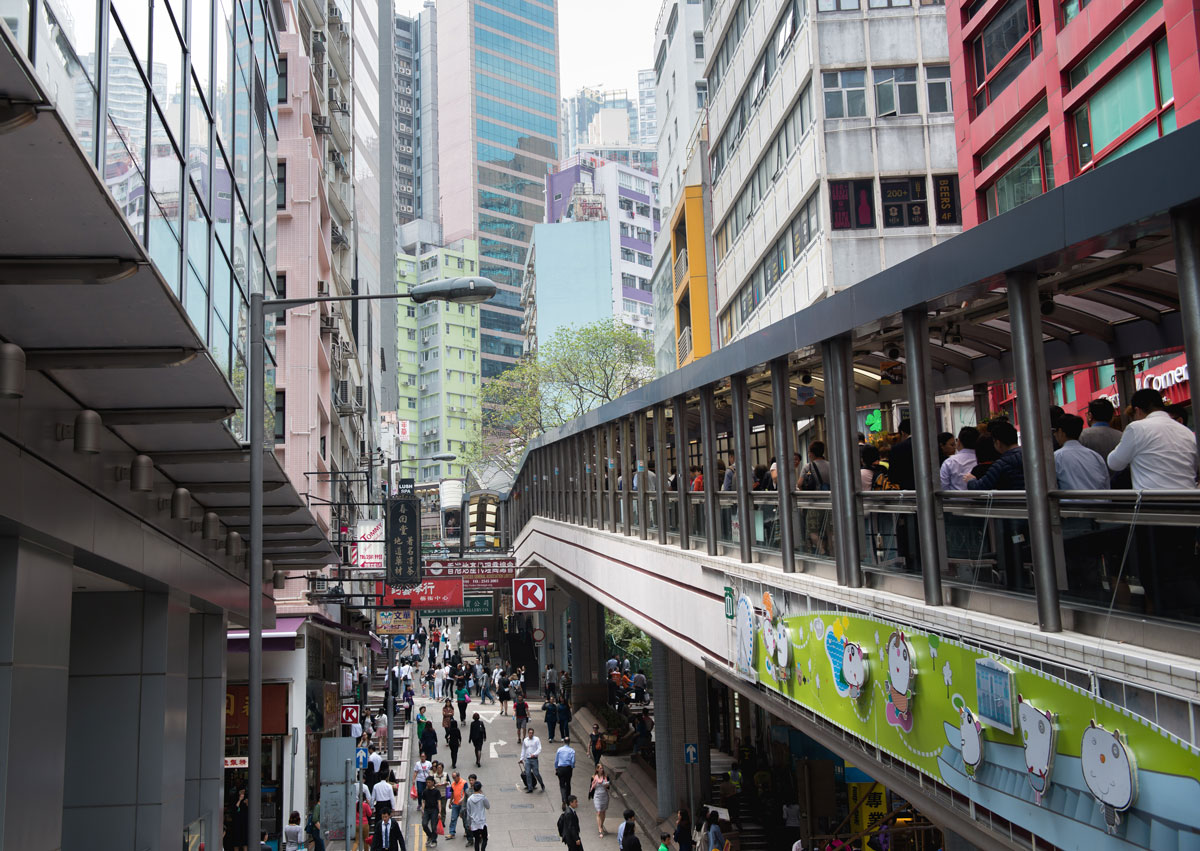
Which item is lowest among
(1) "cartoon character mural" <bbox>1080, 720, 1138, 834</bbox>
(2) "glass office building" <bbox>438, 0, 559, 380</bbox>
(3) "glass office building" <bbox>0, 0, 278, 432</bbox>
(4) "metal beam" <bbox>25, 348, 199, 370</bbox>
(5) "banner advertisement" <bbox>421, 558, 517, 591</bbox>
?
(1) "cartoon character mural" <bbox>1080, 720, 1138, 834</bbox>

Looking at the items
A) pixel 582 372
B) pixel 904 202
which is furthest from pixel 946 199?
pixel 582 372

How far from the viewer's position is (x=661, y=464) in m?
17.6

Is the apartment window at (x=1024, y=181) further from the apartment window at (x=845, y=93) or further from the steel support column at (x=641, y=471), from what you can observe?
the steel support column at (x=641, y=471)

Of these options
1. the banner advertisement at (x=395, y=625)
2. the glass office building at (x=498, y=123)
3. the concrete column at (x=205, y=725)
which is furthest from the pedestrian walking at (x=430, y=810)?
the glass office building at (x=498, y=123)

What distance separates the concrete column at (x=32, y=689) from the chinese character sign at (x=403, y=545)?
1939 cm

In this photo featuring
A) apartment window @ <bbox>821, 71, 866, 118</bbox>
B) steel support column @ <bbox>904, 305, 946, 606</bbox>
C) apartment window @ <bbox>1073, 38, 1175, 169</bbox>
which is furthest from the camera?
apartment window @ <bbox>821, 71, 866, 118</bbox>

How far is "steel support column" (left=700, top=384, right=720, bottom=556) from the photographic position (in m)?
15.0

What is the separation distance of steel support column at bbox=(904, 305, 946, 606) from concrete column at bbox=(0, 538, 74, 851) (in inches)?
236

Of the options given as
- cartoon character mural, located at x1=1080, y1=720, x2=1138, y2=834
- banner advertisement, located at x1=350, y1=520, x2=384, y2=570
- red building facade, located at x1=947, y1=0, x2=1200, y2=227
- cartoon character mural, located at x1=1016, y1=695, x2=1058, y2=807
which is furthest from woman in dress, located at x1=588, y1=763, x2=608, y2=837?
cartoon character mural, located at x1=1080, y1=720, x2=1138, y2=834

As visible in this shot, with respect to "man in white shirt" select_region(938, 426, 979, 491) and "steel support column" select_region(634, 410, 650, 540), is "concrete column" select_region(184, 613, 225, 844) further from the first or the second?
"man in white shirt" select_region(938, 426, 979, 491)

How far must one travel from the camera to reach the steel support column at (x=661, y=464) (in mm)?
17578

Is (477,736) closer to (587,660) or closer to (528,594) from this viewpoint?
(528,594)

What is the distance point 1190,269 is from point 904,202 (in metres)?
28.0

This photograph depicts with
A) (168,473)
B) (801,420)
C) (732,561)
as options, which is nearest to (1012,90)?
(801,420)
